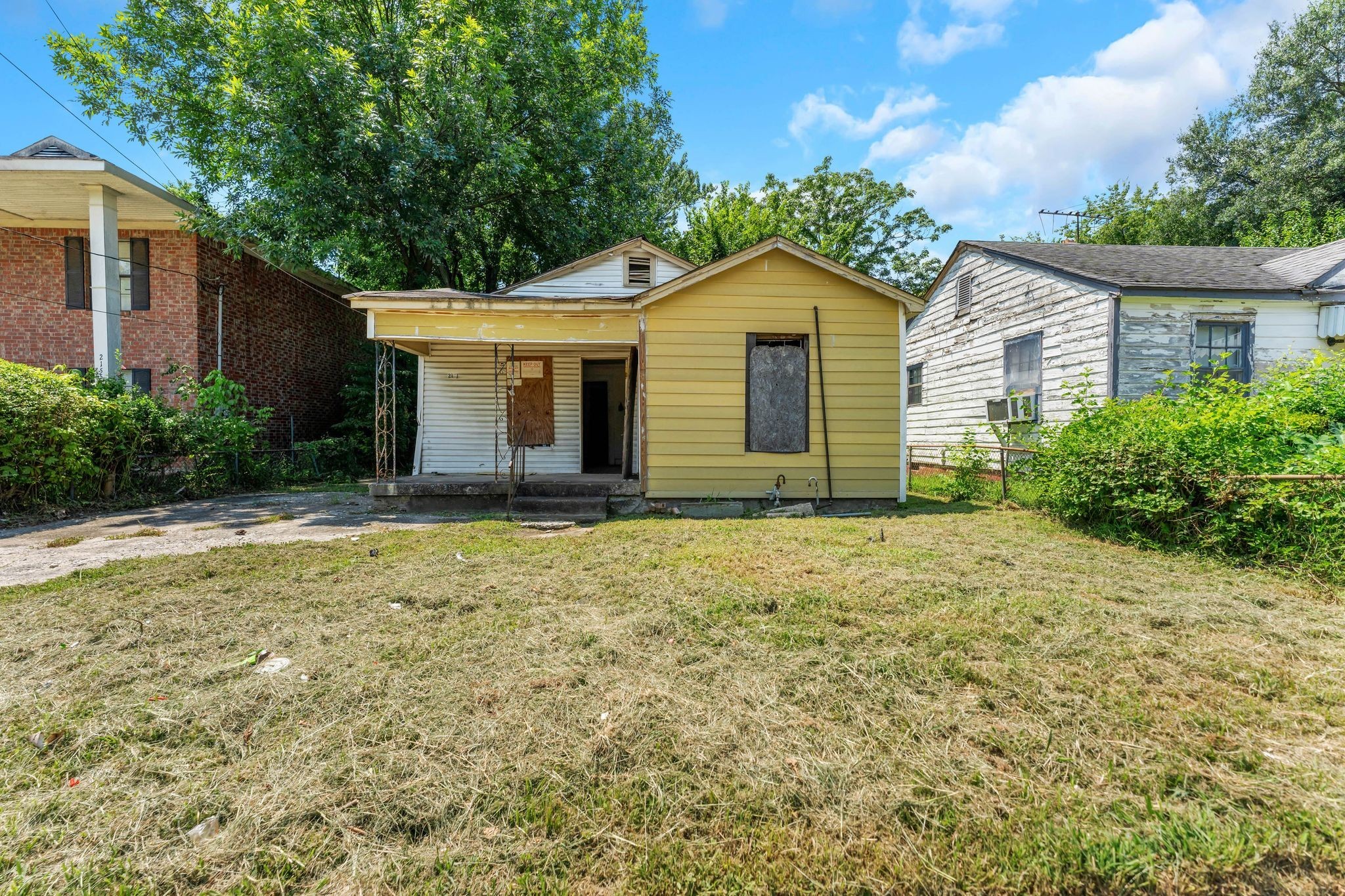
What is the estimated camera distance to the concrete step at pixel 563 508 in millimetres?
7773

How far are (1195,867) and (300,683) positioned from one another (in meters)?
3.57

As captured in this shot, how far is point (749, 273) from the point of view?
8.06m

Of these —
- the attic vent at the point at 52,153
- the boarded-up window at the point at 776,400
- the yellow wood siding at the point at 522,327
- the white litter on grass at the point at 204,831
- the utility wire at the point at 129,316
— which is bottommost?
the white litter on grass at the point at 204,831

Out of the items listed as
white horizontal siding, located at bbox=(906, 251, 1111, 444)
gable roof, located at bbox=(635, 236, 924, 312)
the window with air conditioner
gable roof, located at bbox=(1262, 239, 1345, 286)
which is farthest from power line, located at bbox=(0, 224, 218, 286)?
gable roof, located at bbox=(1262, 239, 1345, 286)

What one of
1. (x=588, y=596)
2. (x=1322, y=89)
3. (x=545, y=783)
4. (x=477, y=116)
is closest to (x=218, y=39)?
(x=477, y=116)

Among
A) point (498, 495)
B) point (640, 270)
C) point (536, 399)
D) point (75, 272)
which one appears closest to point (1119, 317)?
point (640, 270)

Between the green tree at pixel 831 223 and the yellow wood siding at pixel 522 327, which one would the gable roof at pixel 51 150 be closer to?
the yellow wood siding at pixel 522 327

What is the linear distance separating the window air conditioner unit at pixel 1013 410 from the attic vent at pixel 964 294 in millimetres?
2254

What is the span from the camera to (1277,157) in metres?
20.1

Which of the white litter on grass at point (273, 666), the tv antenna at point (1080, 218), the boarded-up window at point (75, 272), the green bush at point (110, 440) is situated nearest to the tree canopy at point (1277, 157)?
the tv antenna at point (1080, 218)

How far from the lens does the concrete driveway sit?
5.21 meters

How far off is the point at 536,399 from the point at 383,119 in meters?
7.68

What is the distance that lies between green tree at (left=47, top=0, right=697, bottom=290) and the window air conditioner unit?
34.7 feet

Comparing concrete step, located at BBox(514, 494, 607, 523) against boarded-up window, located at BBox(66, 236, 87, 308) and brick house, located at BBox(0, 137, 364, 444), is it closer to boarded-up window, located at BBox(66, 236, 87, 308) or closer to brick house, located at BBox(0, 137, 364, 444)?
brick house, located at BBox(0, 137, 364, 444)
